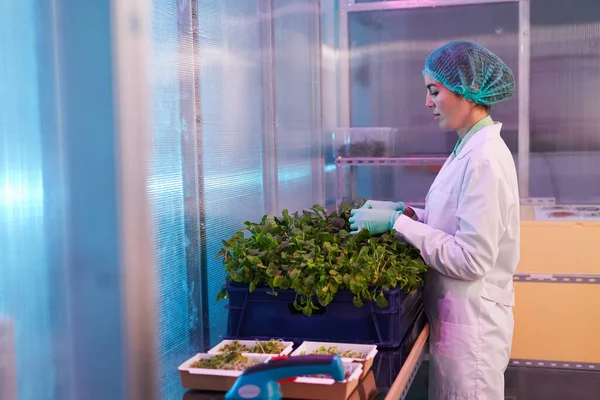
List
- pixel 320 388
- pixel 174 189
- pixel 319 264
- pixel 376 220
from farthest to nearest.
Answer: pixel 376 220, pixel 174 189, pixel 319 264, pixel 320 388

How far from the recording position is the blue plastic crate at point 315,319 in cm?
217

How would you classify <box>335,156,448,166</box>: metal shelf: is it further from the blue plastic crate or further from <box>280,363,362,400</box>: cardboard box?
<box>280,363,362,400</box>: cardboard box

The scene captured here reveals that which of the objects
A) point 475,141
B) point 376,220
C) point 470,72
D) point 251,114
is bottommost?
point 376,220

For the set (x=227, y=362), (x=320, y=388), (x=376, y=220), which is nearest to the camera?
(x=320, y=388)

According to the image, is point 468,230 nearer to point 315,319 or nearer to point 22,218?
point 315,319

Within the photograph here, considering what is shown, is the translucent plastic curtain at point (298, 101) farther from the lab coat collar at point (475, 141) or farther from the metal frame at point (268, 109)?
the lab coat collar at point (475, 141)

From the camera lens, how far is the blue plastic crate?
2174 millimetres

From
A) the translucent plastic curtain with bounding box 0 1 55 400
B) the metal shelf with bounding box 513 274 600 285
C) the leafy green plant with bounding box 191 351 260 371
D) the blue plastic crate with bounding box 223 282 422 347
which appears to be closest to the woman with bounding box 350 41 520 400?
the blue plastic crate with bounding box 223 282 422 347

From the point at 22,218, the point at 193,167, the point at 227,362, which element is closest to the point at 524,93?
the point at 193,167

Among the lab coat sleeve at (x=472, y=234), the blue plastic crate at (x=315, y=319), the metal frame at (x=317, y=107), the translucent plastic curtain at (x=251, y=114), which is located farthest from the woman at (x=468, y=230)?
the metal frame at (x=317, y=107)

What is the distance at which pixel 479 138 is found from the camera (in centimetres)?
247

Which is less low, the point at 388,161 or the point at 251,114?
the point at 251,114

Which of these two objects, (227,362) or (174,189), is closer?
(227,362)

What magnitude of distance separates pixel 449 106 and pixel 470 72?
135 mm
